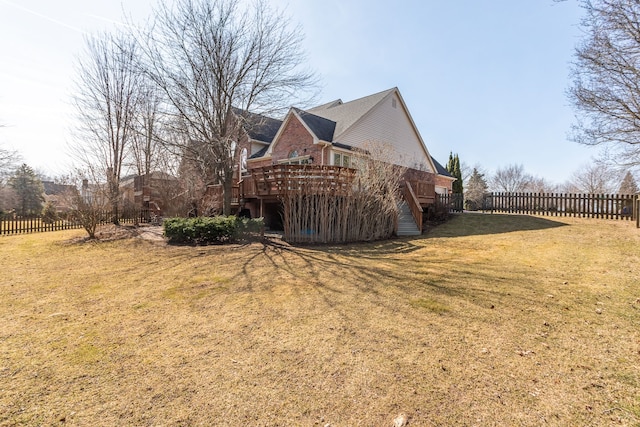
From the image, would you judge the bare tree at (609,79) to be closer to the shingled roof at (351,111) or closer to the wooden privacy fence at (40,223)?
the shingled roof at (351,111)

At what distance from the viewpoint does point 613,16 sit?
1084cm

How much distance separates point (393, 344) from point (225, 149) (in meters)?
10.9

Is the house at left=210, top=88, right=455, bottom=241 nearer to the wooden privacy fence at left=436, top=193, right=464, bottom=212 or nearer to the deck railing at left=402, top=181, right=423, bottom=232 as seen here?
the deck railing at left=402, top=181, right=423, bottom=232

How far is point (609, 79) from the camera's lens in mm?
13250

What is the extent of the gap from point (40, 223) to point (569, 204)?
30579 mm

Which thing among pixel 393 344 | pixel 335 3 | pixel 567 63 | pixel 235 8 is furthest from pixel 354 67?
pixel 393 344

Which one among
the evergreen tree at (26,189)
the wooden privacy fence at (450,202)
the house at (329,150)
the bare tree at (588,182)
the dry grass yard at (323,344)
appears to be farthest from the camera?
the bare tree at (588,182)

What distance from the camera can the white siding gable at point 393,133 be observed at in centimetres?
1834

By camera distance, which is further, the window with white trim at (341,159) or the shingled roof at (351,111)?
the shingled roof at (351,111)

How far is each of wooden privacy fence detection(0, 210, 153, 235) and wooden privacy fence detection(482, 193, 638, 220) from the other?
2386cm

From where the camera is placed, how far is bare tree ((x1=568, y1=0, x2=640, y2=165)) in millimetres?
10901

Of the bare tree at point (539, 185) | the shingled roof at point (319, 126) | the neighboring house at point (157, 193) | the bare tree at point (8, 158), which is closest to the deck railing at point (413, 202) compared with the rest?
the shingled roof at point (319, 126)

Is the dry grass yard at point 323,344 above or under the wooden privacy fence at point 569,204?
under

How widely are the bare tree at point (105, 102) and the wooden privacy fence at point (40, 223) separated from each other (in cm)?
128
